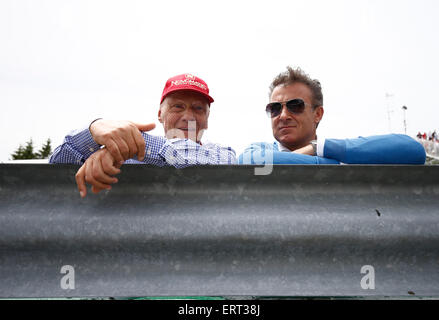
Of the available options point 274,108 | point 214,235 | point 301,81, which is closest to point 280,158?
point 214,235

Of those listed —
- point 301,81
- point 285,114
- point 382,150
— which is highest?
point 301,81

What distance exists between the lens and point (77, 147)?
142cm

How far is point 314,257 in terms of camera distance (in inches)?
46.4

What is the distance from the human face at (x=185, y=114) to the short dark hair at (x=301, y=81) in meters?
1.00

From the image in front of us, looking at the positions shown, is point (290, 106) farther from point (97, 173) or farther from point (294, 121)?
point (97, 173)

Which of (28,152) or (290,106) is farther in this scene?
(28,152)

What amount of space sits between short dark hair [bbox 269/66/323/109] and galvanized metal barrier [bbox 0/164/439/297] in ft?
7.04

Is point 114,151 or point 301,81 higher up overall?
point 301,81

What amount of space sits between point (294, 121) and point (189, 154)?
1.88 m

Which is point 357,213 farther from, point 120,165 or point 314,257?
point 120,165

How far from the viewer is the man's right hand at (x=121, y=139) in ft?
3.98

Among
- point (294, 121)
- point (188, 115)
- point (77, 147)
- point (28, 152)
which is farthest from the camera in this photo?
point (28, 152)

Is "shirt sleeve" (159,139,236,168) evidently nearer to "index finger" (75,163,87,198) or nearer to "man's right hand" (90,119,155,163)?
"man's right hand" (90,119,155,163)
